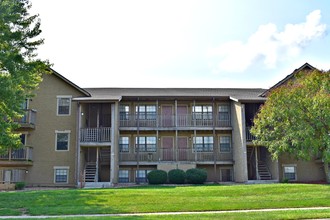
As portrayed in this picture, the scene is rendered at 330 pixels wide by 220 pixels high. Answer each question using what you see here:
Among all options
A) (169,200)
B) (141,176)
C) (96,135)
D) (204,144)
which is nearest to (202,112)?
(204,144)

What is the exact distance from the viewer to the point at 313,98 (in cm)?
2220

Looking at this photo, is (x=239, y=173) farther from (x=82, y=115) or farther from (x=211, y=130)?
(x=82, y=115)

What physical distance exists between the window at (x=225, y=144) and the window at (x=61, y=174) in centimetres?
1331

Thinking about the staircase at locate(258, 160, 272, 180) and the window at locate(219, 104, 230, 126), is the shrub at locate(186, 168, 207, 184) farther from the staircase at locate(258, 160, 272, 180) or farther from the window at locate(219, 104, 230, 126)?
the window at locate(219, 104, 230, 126)

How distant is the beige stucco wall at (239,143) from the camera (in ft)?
95.3

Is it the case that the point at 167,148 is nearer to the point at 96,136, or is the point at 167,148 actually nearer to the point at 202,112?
the point at 202,112

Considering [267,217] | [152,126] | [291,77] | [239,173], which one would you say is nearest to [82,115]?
[152,126]

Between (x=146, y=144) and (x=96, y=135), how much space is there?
4.77 meters

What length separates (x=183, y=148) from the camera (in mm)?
32344

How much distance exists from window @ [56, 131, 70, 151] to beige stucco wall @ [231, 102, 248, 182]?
14086 millimetres

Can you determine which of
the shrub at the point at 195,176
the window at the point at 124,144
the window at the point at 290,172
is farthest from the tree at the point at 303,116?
the window at the point at 124,144

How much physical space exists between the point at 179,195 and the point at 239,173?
41.2 feet

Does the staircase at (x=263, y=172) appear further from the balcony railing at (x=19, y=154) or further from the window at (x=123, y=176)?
the balcony railing at (x=19, y=154)

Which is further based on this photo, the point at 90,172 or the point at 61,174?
the point at 61,174
